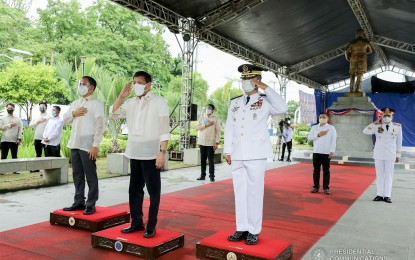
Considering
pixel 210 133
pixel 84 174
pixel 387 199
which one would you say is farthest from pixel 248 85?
pixel 210 133

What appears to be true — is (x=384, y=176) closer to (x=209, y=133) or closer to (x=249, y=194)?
(x=209, y=133)

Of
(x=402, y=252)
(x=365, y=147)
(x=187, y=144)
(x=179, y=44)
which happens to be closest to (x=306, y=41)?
(x=365, y=147)

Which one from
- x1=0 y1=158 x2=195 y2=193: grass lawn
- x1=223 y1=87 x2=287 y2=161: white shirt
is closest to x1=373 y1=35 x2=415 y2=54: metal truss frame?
x1=0 y1=158 x2=195 y2=193: grass lawn

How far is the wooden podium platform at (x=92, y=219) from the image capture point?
399 cm

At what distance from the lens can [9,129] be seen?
7984mm

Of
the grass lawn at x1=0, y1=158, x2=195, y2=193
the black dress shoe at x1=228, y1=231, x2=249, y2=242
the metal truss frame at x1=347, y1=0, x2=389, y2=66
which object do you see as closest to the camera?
the black dress shoe at x1=228, y1=231, x2=249, y2=242

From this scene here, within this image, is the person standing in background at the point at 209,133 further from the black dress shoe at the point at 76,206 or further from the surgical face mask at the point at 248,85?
the surgical face mask at the point at 248,85

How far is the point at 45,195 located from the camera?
608cm

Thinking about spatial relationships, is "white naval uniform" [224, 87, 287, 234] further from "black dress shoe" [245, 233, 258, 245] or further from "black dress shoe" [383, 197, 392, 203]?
"black dress shoe" [383, 197, 392, 203]

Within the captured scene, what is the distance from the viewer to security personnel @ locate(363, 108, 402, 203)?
246 inches

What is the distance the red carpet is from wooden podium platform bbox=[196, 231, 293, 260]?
0.17 meters

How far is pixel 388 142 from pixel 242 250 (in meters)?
4.21

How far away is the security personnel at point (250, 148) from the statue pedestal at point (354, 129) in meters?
11.7

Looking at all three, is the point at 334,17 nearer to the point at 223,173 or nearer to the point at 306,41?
the point at 306,41
